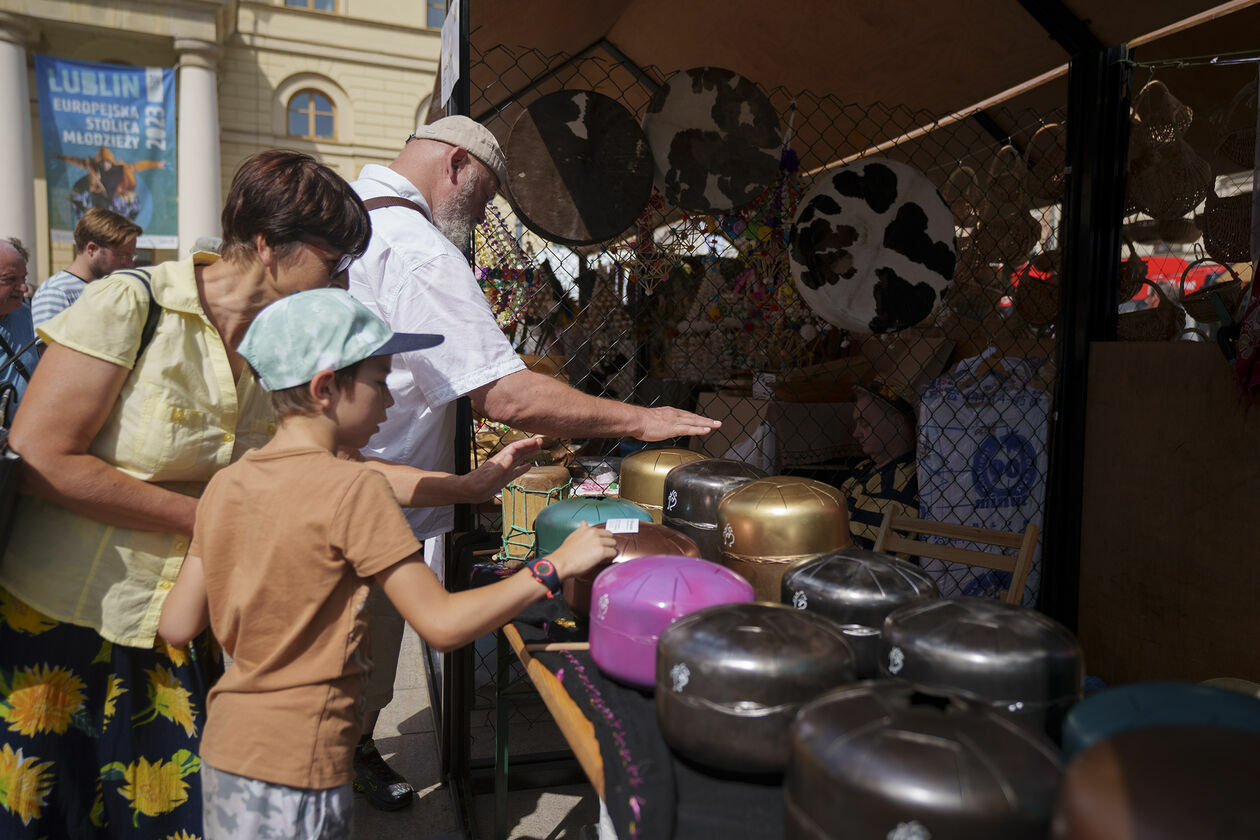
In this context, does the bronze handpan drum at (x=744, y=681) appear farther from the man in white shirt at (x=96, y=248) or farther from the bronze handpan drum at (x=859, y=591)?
the man in white shirt at (x=96, y=248)

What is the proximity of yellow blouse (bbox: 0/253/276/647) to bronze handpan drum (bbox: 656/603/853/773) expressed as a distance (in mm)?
1043

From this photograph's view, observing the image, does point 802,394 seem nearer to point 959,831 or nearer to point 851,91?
point 851,91

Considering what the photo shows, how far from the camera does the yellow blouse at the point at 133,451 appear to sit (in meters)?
1.48

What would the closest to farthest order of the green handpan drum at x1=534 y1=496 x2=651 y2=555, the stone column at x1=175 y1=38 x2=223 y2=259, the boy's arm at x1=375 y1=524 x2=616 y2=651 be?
the boy's arm at x1=375 y1=524 x2=616 y2=651 → the green handpan drum at x1=534 y1=496 x2=651 y2=555 → the stone column at x1=175 y1=38 x2=223 y2=259

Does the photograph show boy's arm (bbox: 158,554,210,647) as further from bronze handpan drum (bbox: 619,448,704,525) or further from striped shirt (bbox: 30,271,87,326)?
striped shirt (bbox: 30,271,87,326)

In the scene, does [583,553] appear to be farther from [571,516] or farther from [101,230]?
[101,230]

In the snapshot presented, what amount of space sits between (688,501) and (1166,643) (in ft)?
6.67

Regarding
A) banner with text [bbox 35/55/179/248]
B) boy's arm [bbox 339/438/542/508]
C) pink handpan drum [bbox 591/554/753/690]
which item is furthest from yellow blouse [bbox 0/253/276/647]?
banner with text [bbox 35/55/179/248]

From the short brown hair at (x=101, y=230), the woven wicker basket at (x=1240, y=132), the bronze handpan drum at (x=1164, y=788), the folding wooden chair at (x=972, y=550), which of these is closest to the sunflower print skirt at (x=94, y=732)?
the bronze handpan drum at (x=1164, y=788)

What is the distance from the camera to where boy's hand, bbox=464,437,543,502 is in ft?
6.47

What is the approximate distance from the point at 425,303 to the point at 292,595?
973 mm

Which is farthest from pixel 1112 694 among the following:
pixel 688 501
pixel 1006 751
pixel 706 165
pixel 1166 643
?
pixel 706 165

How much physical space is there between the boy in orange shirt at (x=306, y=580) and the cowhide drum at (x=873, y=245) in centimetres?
230

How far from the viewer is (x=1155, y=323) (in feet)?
12.0
